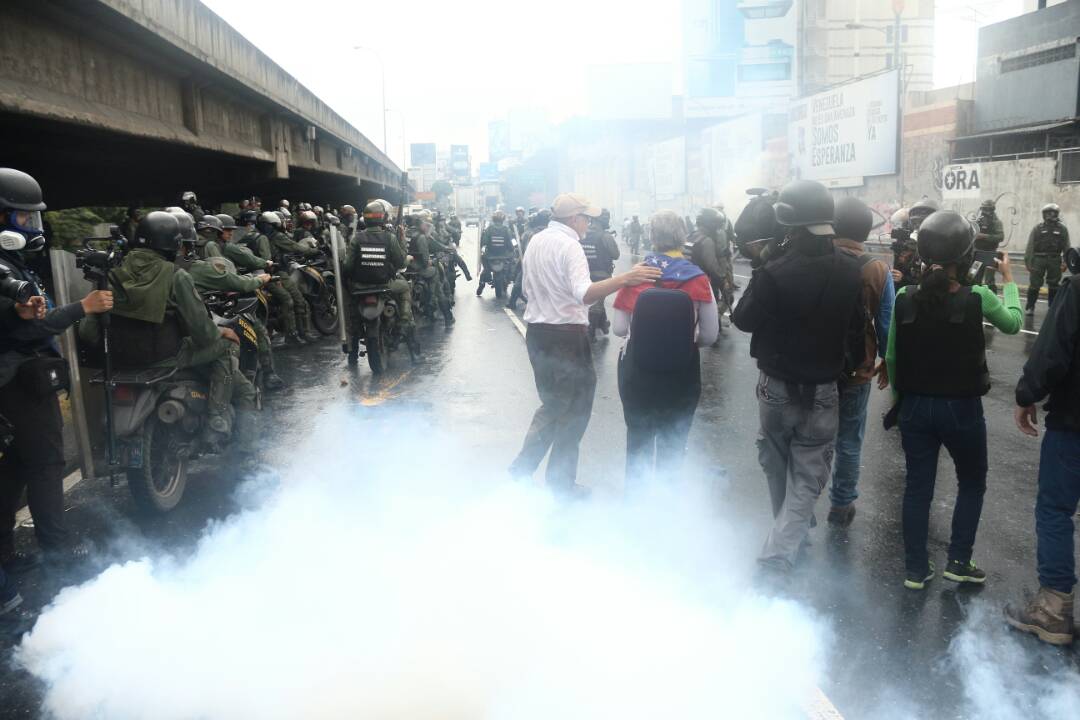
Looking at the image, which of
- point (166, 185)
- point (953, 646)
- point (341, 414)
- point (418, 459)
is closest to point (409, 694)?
point (953, 646)

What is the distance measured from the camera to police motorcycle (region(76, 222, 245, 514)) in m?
5.59

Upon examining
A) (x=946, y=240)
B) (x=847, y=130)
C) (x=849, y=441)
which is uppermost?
(x=847, y=130)

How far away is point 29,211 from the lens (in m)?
4.37

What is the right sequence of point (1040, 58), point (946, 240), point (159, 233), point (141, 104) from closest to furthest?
point (946, 240) < point (159, 233) < point (141, 104) < point (1040, 58)

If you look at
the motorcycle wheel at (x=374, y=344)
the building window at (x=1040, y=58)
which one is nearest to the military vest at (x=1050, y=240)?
the motorcycle wheel at (x=374, y=344)

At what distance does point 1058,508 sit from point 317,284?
1222 cm

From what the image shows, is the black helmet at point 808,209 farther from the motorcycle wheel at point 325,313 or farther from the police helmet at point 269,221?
the motorcycle wheel at point 325,313

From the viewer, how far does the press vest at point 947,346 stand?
14.1 feet

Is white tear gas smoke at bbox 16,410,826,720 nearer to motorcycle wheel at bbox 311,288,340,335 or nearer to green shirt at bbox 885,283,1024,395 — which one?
green shirt at bbox 885,283,1024,395

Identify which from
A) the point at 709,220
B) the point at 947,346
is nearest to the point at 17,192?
the point at 947,346

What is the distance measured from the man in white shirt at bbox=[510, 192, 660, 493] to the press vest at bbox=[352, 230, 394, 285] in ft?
16.5

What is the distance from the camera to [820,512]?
18.9ft

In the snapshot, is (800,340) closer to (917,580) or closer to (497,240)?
(917,580)

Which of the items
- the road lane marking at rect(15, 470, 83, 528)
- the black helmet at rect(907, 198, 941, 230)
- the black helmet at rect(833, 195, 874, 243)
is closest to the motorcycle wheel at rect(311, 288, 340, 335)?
the road lane marking at rect(15, 470, 83, 528)
